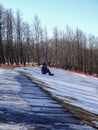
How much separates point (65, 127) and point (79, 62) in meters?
76.3

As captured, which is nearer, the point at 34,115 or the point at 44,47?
the point at 34,115

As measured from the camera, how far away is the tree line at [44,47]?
58.2 metres

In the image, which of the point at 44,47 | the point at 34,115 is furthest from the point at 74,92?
the point at 44,47

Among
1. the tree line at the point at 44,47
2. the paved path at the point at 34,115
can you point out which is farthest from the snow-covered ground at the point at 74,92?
the tree line at the point at 44,47

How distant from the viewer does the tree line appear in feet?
191

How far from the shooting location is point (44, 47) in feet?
263

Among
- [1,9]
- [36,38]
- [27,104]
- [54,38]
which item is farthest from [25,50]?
[27,104]

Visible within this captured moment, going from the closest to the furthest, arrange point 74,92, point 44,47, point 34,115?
point 34,115, point 74,92, point 44,47

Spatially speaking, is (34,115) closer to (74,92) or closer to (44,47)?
(74,92)

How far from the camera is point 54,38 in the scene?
261ft

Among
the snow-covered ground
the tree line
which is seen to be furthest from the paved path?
the tree line

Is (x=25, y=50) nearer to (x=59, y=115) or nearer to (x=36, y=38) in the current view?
(x=36, y=38)

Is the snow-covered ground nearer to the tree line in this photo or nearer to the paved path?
the paved path

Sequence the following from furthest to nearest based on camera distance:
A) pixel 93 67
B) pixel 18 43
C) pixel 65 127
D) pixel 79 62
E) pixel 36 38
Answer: pixel 93 67
pixel 79 62
pixel 36 38
pixel 18 43
pixel 65 127
